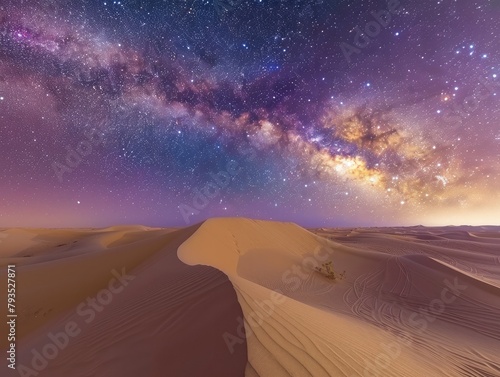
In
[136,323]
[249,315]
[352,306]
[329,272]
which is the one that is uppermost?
[249,315]

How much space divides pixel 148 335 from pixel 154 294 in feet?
5.25

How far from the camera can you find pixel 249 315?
254 cm

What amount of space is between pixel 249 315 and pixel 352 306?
15.3 feet

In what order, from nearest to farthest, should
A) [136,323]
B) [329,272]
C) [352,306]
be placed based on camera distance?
1. [136,323]
2. [352,306]
3. [329,272]

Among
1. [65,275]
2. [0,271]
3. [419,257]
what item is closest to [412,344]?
[419,257]

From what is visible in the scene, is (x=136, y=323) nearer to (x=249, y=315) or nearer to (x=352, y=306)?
(x=249, y=315)

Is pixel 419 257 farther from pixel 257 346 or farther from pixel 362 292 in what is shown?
pixel 257 346

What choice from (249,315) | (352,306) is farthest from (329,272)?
(249,315)

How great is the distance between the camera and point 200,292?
3600mm

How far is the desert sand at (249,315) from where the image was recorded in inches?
90.5

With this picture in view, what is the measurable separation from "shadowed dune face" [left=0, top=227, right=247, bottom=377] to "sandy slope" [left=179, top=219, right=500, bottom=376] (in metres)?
0.29

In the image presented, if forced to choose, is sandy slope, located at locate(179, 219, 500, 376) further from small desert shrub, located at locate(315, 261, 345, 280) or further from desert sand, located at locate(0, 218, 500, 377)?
small desert shrub, located at locate(315, 261, 345, 280)

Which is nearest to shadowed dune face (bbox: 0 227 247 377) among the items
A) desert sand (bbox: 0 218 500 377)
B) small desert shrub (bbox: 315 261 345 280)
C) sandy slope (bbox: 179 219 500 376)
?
desert sand (bbox: 0 218 500 377)

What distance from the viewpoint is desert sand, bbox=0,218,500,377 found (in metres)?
2.30
